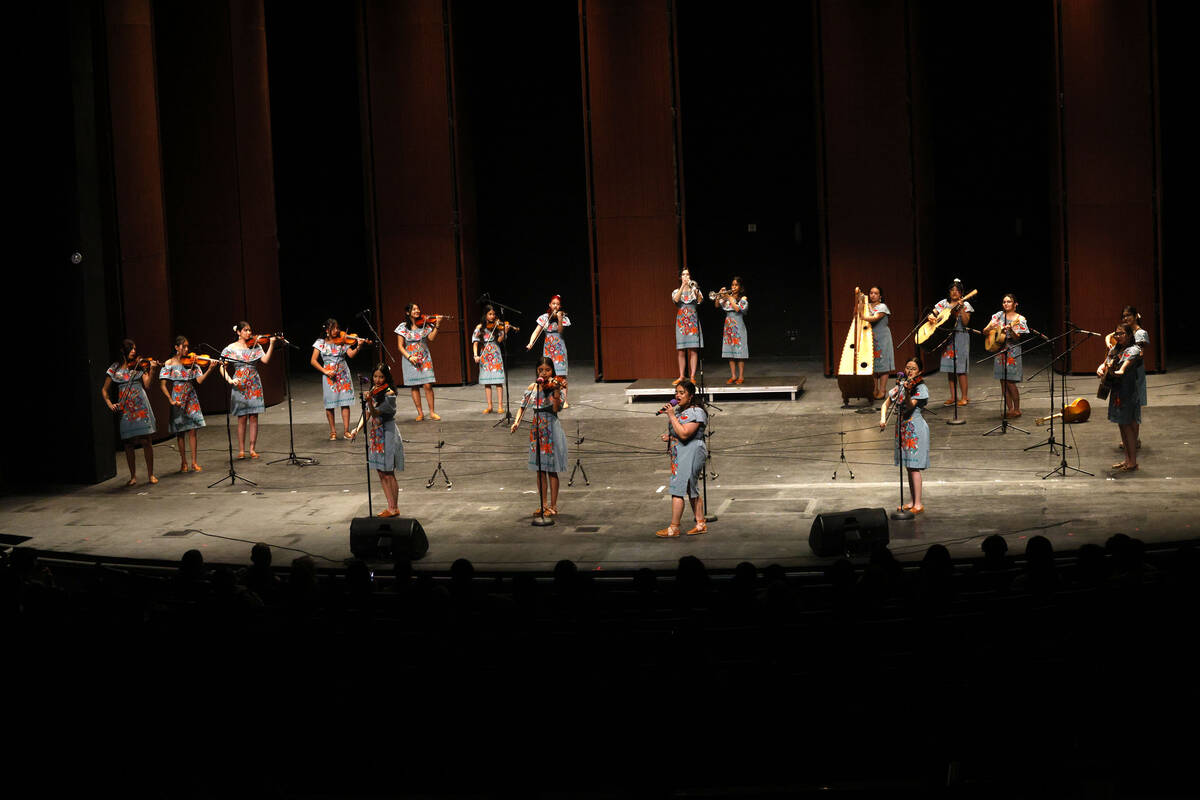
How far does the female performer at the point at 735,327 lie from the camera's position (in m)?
19.3

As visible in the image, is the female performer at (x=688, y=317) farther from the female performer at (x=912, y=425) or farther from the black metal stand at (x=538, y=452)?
the female performer at (x=912, y=425)

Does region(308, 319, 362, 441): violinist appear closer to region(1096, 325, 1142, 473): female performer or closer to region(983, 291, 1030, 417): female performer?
region(983, 291, 1030, 417): female performer

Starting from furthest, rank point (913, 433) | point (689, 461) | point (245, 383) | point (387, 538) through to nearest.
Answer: point (245, 383)
point (913, 433)
point (689, 461)
point (387, 538)

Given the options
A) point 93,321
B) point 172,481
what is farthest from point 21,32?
point 172,481

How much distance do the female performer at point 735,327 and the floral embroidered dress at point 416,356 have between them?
3.94 metres

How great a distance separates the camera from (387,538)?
1216 cm

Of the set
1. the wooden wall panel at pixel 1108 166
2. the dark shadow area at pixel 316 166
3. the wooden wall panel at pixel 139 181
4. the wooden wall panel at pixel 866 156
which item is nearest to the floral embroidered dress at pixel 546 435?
the wooden wall panel at pixel 139 181

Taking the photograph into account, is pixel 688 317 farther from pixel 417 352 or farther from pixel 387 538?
pixel 387 538

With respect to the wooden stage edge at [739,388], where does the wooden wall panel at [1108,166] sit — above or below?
above

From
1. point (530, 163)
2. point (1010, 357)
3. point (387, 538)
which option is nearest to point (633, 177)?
point (530, 163)

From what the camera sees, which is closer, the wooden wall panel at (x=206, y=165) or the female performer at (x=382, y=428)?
the female performer at (x=382, y=428)

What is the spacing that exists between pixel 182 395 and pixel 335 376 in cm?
206

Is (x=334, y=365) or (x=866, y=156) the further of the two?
(x=866, y=156)

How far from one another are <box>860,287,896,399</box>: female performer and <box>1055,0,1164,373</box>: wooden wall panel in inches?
112
